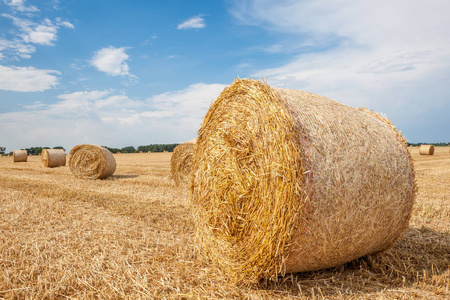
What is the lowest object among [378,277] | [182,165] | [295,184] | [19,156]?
[378,277]

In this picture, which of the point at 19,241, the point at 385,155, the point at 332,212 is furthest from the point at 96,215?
the point at 385,155

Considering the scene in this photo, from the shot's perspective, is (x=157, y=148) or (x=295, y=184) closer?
(x=295, y=184)

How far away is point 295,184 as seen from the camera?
10.2ft

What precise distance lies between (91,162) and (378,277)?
11.5 metres

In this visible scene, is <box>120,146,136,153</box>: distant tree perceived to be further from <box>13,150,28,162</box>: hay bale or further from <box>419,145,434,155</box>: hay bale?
<box>419,145,434,155</box>: hay bale

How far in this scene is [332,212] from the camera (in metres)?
3.26

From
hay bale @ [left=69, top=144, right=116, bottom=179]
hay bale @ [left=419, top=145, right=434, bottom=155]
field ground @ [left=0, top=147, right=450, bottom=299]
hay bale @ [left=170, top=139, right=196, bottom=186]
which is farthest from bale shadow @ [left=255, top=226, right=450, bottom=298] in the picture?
hay bale @ [left=419, top=145, right=434, bottom=155]

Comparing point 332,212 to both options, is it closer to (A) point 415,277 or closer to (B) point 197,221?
(A) point 415,277

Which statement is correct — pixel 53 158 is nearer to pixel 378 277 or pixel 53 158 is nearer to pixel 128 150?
pixel 378 277

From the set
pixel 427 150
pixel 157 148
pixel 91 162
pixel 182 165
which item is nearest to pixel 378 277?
pixel 182 165

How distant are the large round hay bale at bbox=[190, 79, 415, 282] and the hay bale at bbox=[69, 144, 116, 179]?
364 inches

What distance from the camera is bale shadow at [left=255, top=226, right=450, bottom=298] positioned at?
339 cm

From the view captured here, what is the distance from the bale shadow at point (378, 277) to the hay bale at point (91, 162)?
10.4m

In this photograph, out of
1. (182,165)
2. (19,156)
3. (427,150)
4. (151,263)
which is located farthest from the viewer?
(427,150)
